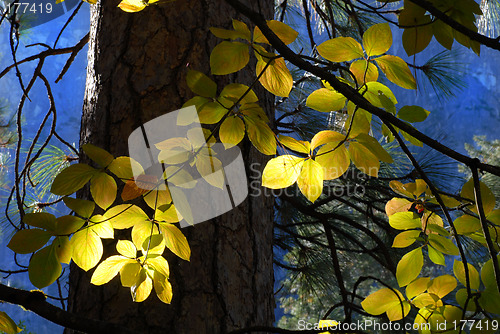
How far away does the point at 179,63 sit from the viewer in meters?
0.39

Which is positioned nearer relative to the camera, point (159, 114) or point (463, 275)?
point (463, 275)

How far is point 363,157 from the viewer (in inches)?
8.6

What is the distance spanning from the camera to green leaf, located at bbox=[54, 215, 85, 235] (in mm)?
217

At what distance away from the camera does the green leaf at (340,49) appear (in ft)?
0.70

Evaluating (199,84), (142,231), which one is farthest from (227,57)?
(142,231)

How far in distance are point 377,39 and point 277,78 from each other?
6cm

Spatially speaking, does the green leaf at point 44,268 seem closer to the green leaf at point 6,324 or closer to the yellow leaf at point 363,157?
the green leaf at point 6,324

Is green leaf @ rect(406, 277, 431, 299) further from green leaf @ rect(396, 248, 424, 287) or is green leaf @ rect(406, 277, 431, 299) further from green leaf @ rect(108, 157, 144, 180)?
green leaf @ rect(108, 157, 144, 180)

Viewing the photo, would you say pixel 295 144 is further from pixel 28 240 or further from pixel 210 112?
pixel 28 240

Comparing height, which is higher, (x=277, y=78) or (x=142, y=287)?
(x=277, y=78)

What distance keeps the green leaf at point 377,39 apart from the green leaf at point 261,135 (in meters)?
0.07

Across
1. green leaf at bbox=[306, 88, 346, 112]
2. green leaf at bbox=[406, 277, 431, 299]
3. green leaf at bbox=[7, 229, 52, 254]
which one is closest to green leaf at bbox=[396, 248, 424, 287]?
green leaf at bbox=[406, 277, 431, 299]

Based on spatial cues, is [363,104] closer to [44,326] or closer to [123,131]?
[123,131]

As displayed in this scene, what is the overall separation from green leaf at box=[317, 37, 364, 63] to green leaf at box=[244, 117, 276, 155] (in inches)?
2.0
